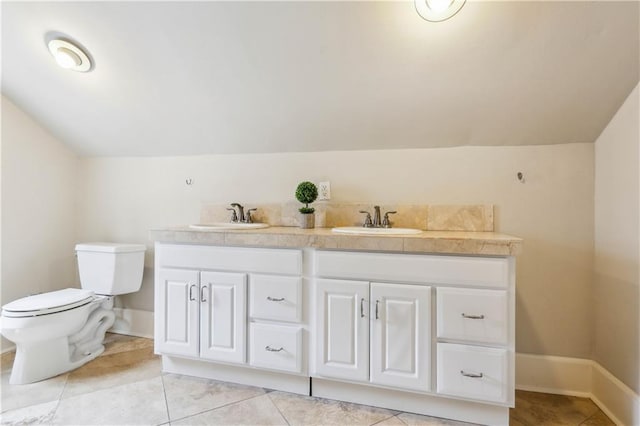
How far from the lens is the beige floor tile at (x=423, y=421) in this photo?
1405 mm

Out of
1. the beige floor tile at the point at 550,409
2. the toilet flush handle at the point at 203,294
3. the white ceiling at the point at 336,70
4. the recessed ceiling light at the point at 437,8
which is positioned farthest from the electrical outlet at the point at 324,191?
the beige floor tile at the point at 550,409

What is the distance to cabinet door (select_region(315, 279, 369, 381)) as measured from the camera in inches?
57.9

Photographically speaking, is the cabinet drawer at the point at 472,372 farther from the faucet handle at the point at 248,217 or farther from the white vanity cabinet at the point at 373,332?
the faucet handle at the point at 248,217

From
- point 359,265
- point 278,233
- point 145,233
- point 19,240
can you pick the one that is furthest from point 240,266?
point 19,240

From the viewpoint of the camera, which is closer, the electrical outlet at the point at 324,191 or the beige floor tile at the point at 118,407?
the beige floor tile at the point at 118,407

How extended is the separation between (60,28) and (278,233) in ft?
5.30

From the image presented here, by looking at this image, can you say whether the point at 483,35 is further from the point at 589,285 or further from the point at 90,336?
the point at 90,336

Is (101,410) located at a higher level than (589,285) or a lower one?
lower

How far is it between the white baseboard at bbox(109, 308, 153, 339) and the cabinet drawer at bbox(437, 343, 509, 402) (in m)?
2.12

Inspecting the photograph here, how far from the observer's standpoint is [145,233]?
2.43 metres

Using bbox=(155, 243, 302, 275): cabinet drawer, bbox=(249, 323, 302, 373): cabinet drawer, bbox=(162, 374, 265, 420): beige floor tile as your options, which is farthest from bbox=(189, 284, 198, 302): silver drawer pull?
bbox=(162, 374, 265, 420): beige floor tile

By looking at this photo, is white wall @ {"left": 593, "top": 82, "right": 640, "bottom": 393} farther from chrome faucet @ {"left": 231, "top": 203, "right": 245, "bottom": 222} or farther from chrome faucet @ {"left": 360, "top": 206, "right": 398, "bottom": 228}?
chrome faucet @ {"left": 231, "top": 203, "right": 245, "bottom": 222}

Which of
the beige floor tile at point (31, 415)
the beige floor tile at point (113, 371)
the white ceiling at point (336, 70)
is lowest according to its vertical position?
the beige floor tile at point (113, 371)

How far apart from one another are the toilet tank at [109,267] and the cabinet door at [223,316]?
90 cm
